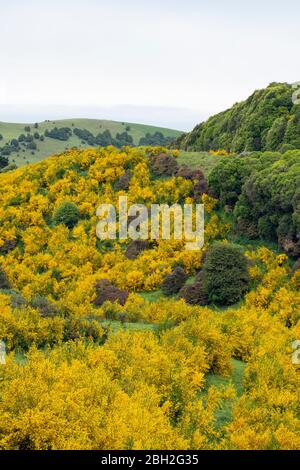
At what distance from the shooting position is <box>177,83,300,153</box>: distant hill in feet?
162

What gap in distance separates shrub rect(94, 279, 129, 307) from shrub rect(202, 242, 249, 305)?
16.7 feet

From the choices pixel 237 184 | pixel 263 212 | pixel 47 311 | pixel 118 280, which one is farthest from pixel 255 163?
pixel 47 311

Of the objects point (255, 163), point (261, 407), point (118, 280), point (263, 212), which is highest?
point (255, 163)

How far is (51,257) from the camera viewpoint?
39.8 m

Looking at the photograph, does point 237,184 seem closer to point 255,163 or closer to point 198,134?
point 255,163

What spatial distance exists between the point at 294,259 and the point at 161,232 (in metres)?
10.1

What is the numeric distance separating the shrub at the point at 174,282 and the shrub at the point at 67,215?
11936 millimetres

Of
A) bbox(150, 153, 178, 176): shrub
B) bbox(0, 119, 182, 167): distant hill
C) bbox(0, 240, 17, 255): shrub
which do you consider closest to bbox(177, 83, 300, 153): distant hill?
bbox(150, 153, 178, 176): shrub

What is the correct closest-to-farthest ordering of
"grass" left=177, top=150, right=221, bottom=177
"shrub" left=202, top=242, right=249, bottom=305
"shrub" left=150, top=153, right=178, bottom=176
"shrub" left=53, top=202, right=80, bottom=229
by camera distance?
"shrub" left=202, top=242, right=249, bottom=305
"shrub" left=53, top=202, right=80, bottom=229
"grass" left=177, top=150, right=221, bottom=177
"shrub" left=150, top=153, right=178, bottom=176

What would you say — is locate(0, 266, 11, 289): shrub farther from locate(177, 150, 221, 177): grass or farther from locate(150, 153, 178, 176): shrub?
locate(177, 150, 221, 177): grass

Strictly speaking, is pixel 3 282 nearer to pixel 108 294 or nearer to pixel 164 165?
pixel 108 294

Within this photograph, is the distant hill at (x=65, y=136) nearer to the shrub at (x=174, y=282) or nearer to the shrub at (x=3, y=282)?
the shrub at (x=3, y=282)

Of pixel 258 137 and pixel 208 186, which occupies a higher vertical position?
pixel 258 137

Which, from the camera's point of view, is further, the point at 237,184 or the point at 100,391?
the point at 237,184
